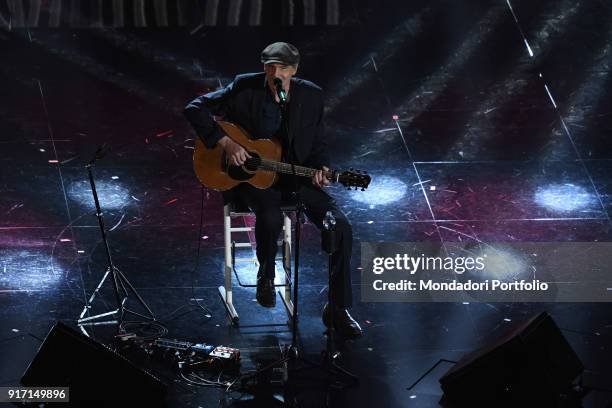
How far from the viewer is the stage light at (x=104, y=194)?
7.61 metres

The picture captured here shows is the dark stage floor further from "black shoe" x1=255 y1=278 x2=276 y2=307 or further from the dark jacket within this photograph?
the dark jacket

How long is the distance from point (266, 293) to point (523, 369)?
1.80m

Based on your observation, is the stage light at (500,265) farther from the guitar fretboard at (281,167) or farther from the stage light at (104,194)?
the stage light at (104,194)

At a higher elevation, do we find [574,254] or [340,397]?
[574,254]

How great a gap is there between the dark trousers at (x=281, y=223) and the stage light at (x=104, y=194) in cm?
189

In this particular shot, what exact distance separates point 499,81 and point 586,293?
3884mm

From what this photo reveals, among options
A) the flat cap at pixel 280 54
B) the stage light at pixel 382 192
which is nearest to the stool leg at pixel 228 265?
the flat cap at pixel 280 54

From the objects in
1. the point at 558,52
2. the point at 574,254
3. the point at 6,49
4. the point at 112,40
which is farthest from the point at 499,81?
the point at 6,49

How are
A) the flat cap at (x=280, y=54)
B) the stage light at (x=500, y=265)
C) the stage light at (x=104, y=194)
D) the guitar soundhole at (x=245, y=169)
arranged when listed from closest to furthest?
1. the flat cap at (x=280, y=54)
2. the guitar soundhole at (x=245, y=169)
3. the stage light at (x=500, y=265)
4. the stage light at (x=104, y=194)

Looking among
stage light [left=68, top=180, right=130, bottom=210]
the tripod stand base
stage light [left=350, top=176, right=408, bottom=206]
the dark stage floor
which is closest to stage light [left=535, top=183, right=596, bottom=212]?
the dark stage floor

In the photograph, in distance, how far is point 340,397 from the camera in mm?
5039

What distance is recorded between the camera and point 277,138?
6.00 m

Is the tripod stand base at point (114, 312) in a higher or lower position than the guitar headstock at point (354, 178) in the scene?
lower

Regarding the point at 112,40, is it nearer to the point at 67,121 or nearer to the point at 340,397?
the point at 67,121
